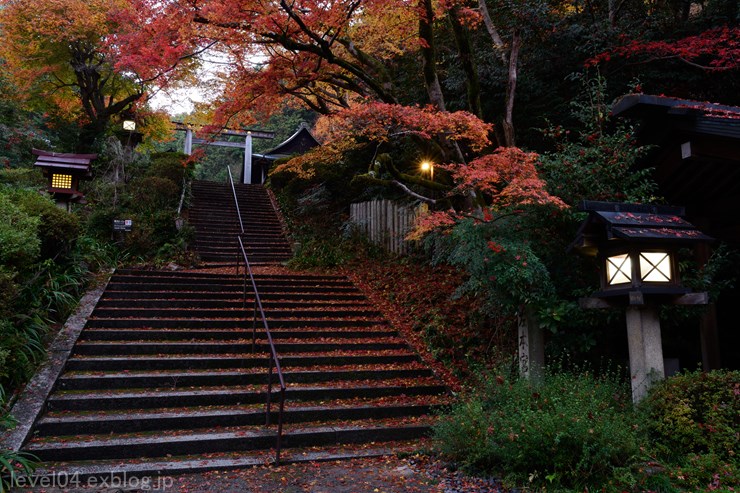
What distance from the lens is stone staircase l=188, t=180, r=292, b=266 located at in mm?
13755

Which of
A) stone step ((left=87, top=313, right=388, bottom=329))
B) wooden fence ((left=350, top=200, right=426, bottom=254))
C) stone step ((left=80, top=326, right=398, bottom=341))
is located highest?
wooden fence ((left=350, top=200, right=426, bottom=254))

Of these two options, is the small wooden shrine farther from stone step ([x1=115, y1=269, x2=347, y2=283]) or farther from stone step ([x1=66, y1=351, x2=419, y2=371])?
Answer: stone step ([x1=66, y1=351, x2=419, y2=371])

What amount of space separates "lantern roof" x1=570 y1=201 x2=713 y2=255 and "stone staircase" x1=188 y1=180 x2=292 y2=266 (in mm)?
10111

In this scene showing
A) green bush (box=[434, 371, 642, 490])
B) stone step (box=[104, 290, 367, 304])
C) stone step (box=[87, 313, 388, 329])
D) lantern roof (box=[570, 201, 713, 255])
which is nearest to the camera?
green bush (box=[434, 371, 642, 490])

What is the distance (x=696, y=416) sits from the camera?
4270 millimetres

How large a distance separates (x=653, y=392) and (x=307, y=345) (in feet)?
15.9

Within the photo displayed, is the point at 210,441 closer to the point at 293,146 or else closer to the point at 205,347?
the point at 205,347

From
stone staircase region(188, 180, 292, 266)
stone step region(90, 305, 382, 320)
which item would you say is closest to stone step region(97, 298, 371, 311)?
stone step region(90, 305, 382, 320)

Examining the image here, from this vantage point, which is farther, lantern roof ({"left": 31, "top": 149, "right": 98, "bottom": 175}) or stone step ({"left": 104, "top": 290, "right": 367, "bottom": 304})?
lantern roof ({"left": 31, "top": 149, "right": 98, "bottom": 175})

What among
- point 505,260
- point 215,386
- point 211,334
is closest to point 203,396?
point 215,386

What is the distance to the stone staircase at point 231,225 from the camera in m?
13.8

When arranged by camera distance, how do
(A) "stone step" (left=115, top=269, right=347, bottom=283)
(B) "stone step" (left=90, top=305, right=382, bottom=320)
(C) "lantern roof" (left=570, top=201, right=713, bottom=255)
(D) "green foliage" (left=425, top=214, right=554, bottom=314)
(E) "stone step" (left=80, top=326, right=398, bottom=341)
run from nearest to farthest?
(C) "lantern roof" (left=570, top=201, right=713, bottom=255) < (D) "green foliage" (left=425, top=214, right=554, bottom=314) < (E) "stone step" (left=80, top=326, right=398, bottom=341) < (B) "stone step" (left=90, top=305, right=382, bottom=320) < (A) "stone step" (left=115, top=269, right=347, bottom=283)

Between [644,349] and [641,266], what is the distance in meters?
Result: 0.84

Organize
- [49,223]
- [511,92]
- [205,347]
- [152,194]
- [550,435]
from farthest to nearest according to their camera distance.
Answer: [152,194] < [511,92] < [49,223] < [205,347] < [550,435]
